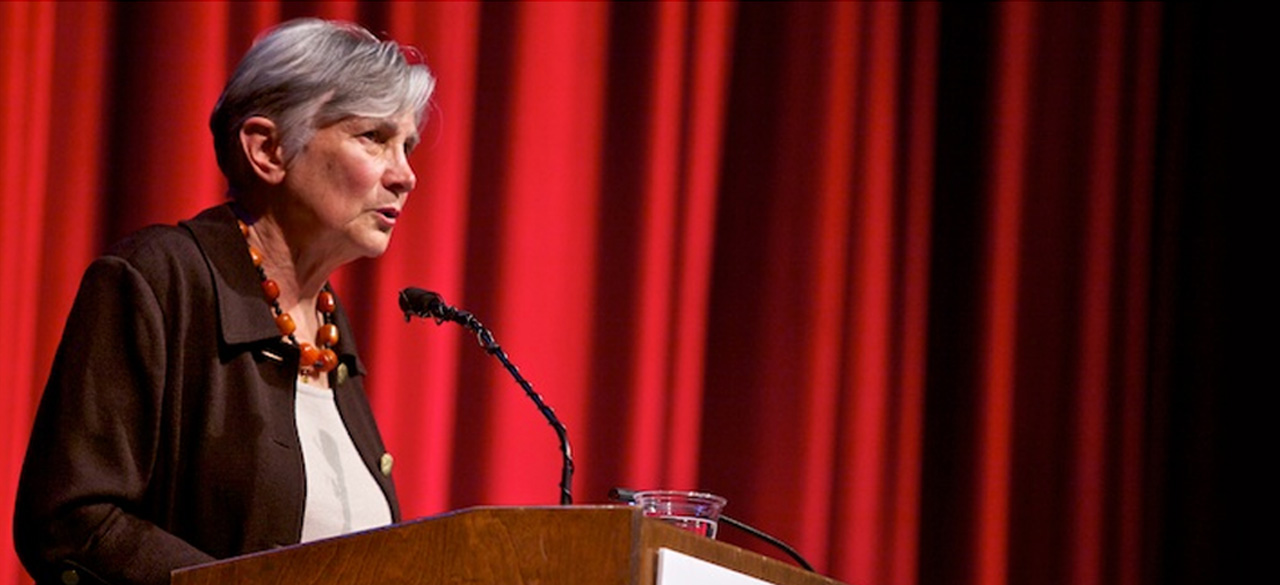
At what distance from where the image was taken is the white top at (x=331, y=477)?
6.54 feet

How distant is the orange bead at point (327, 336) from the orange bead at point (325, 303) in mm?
39

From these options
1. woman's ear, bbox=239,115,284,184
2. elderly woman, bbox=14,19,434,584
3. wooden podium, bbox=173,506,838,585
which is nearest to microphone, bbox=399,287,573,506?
elderly woman, bbox=14,19,434,584

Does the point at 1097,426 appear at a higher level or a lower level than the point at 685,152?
lower

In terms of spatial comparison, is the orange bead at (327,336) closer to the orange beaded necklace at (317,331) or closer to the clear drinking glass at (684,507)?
the orange beaded necklace at (317,331)

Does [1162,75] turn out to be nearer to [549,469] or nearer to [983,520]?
[983,520]

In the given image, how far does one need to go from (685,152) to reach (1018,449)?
3.02 feet

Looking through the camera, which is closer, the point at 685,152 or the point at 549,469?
the point at 549,469

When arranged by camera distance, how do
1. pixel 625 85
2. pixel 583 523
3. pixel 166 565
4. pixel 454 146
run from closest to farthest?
pixel 583 523
pixel 166 565
pixel 454 146
pixel 625 85

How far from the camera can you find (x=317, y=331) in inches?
Answer: 85.7

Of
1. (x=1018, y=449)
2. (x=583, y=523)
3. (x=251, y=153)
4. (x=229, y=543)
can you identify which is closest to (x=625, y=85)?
(x=1018, y=449)

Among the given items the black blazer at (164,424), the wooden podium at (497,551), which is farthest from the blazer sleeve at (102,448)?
the wooden podium at (497,551)

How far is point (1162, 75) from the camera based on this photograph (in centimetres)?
373

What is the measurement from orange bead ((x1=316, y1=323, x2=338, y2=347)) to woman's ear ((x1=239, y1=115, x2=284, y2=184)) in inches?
7.5

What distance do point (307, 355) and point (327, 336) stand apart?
3.2 inches
